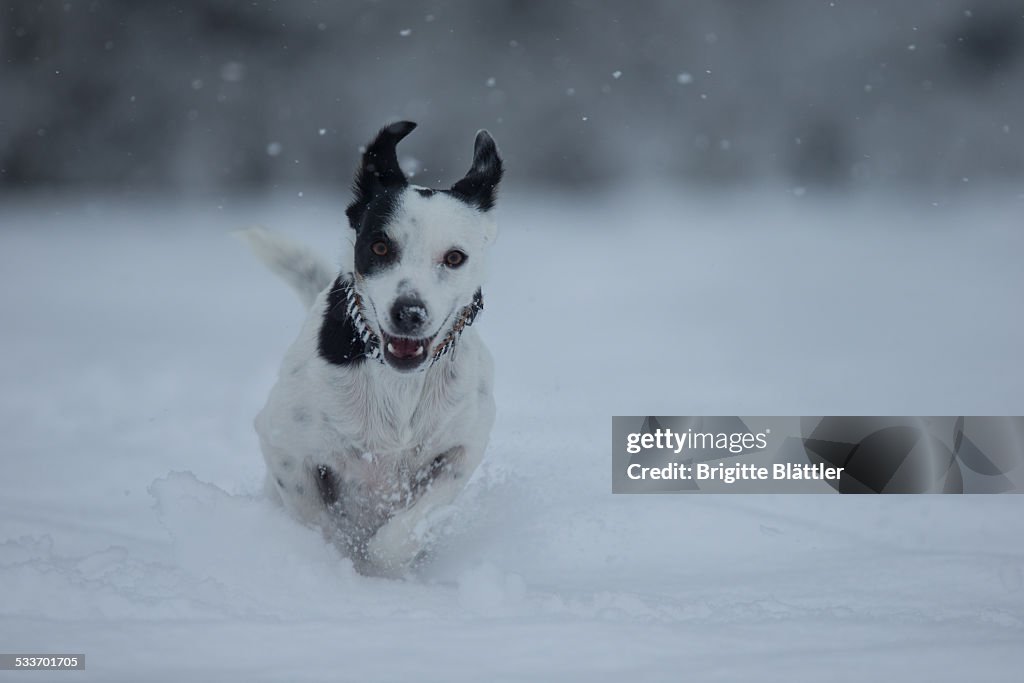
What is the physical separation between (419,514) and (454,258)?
86 centimetres

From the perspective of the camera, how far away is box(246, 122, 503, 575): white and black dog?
2.80m

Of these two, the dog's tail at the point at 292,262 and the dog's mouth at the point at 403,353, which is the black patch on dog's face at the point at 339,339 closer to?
the dog's mouth at the point at 403,353

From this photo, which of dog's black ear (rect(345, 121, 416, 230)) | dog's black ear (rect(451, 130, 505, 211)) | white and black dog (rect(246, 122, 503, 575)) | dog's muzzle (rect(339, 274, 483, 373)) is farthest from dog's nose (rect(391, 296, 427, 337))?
dog's black ear (rect(451, 130, 505, 211))

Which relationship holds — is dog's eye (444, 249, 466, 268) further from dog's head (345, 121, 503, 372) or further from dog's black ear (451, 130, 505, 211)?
dog's black ear (451, 130, 505, 211)

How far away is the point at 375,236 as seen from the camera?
2779mm

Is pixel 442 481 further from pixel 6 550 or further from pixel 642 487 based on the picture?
pixel 6 550

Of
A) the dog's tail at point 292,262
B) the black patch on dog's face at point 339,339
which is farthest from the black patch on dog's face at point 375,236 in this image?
the dog's tail at point 292,262

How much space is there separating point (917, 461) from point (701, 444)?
3.29ft

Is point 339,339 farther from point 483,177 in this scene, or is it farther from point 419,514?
point 483,177

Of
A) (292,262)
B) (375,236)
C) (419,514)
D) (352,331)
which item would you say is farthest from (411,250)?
(292,262)

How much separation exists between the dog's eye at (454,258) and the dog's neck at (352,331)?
152mm

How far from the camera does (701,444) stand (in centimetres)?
348

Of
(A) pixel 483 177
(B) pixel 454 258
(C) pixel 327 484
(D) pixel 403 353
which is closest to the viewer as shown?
(D) pixel 403 353

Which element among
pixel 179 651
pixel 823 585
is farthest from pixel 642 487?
pixel 179 651
